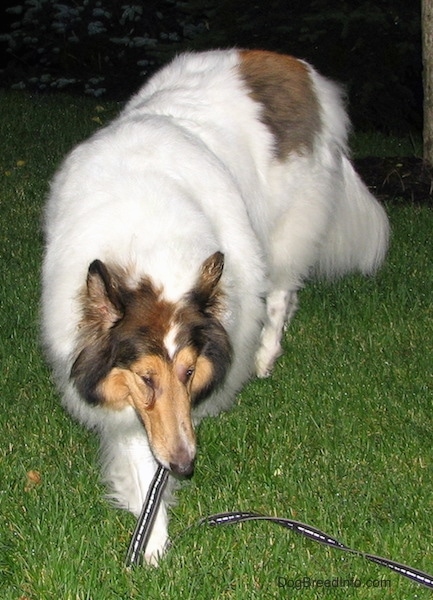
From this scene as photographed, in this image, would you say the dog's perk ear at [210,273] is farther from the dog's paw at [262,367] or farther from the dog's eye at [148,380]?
the dog's paw at [262,367]

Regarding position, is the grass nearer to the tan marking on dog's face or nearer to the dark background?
the tan marking on dog's face

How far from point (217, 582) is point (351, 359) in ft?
7.94

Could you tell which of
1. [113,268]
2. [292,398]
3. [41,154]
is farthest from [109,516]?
[41,154]

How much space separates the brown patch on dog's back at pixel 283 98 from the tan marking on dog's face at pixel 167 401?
2.11 metres

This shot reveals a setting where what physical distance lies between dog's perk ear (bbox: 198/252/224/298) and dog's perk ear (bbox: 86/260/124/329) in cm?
32

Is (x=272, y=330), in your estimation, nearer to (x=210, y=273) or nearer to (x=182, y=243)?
(x=182, y=243)

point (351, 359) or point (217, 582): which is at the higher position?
point (217, 582)

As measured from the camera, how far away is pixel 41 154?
1028 cm

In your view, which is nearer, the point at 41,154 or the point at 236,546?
the point at 236,546

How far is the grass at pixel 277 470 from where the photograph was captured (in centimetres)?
374

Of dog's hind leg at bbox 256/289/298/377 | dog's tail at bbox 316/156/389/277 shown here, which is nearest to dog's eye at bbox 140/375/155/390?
dog's hind leg at bbox 256/289/298/377

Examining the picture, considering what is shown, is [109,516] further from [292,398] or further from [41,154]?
[41,154]

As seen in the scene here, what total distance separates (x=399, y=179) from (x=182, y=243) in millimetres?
5685

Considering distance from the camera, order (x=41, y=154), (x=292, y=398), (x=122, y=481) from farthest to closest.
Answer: (x=41, y=154)
(x=292, y=398)
(x=122, y=481)
